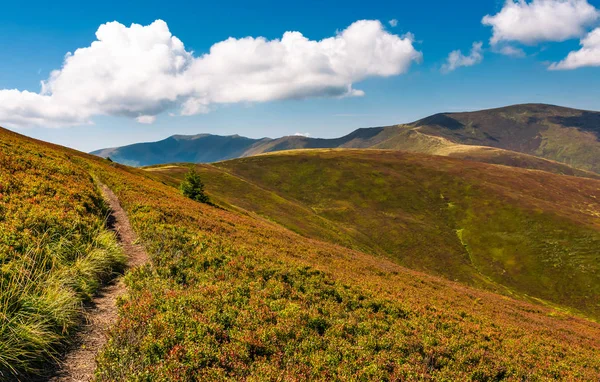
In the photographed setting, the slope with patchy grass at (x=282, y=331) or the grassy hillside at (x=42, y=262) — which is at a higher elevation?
the grassy hillside at (x=42, y=262)

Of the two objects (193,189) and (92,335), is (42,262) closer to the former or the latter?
(92,335)

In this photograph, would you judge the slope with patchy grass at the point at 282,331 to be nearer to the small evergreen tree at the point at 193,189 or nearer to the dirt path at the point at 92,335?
the dirt path at the point at 92,335

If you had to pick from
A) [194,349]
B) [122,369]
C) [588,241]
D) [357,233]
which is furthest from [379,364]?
[588,241]

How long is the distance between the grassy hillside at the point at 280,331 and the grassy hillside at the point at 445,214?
Result: 5814cm

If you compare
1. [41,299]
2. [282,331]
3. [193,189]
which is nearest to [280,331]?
[282,331]

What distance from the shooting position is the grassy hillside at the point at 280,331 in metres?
8.95

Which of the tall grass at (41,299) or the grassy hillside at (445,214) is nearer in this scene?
the tall grass at (41,299)

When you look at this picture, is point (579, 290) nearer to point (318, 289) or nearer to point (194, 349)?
point (318, 289)

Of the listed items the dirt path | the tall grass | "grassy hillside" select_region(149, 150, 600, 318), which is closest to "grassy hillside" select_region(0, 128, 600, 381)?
the dirt path

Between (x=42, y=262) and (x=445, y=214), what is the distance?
146509mm

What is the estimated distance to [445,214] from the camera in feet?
446

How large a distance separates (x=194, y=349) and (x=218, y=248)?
1045 cm

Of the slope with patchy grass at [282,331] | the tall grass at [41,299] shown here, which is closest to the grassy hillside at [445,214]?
the slope with patchy grass at [282,331]

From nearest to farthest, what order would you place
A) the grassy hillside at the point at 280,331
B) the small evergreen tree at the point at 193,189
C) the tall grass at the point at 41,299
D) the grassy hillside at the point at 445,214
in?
the tall grass at the point at 41,299 → the grassy hillside at the point at 280,331 → the small evergreen tree at the point at 193,189 → the grassy hillside at the point at 445,214
